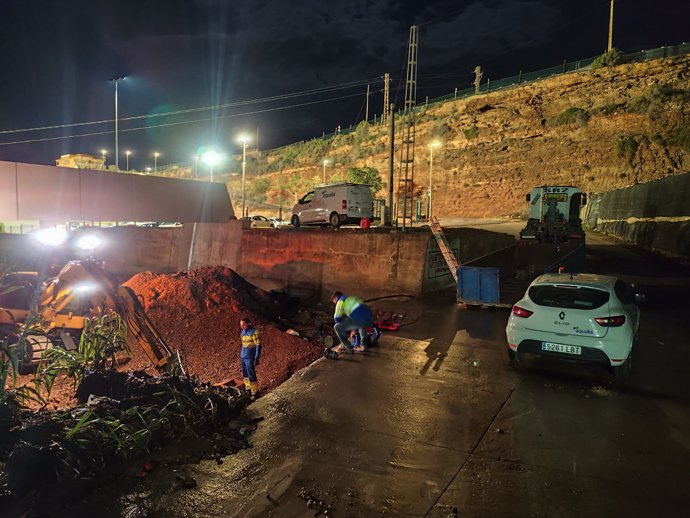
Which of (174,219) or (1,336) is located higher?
(174,219)

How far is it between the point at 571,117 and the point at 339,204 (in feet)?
128

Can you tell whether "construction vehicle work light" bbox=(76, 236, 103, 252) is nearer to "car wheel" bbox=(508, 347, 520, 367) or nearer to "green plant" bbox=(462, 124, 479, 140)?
"car wheel" bbox=(508, 347, 520, 367)

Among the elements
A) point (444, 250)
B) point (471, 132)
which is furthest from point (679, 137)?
point (444, 250)

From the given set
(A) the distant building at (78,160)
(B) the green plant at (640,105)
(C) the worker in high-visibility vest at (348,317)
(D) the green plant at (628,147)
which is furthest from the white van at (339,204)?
(A) the distant building at (78,160)

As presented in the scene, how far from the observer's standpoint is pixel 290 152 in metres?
74.1

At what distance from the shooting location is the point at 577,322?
629 cm

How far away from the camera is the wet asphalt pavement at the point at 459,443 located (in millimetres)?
3758

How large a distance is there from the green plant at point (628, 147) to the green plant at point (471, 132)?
15776mm

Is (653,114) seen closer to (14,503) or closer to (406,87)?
(406,87)

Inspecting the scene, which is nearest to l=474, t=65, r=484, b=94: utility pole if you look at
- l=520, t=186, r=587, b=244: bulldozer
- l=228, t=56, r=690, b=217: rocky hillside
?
l=228, t=56, r=690, b=217: rocky hillside

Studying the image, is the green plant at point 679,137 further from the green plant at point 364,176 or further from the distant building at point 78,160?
the distant building at point 78,160

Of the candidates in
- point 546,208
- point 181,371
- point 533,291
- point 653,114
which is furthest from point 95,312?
point 653,114

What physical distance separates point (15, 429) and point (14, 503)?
104cm

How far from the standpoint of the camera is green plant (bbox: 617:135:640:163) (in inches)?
1616
